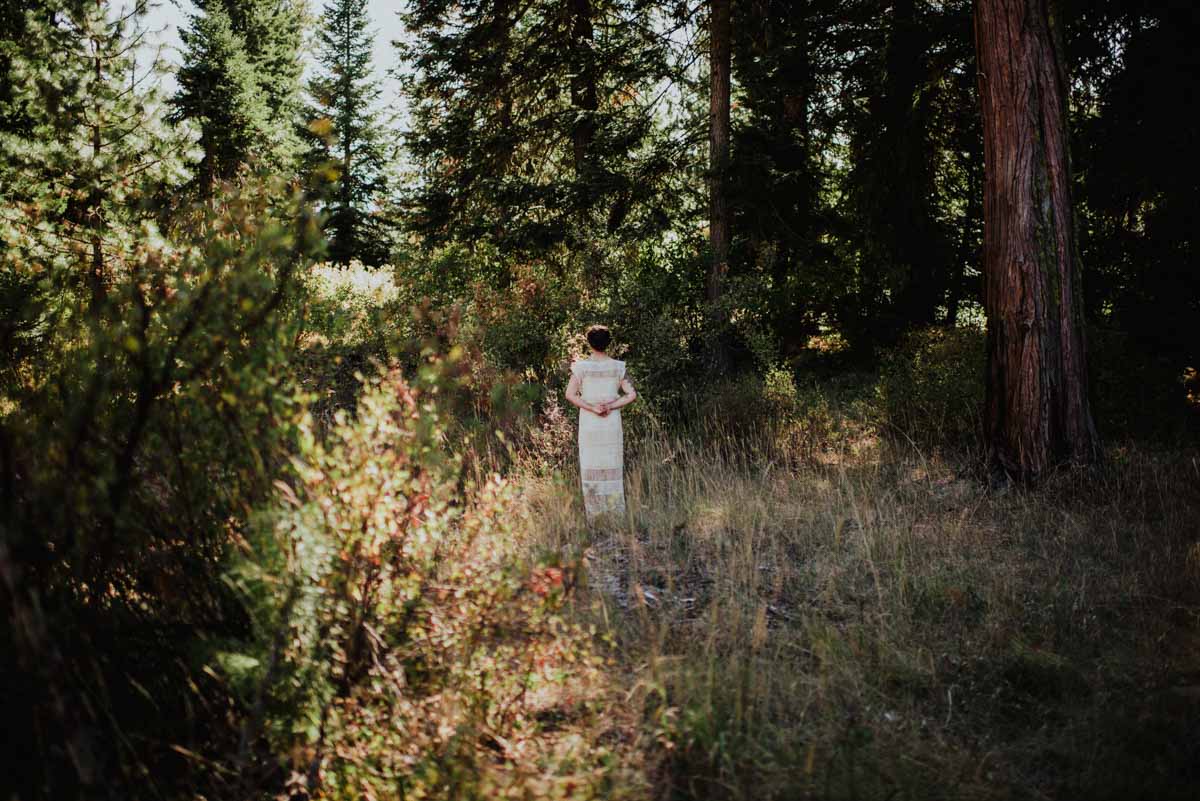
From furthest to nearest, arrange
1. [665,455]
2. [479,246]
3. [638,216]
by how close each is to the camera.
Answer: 1. [479,246]
2. [638,216]
3. [665,455]

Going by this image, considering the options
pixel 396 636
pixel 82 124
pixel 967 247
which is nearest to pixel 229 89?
pixel 82 124

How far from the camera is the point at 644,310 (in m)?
11.1

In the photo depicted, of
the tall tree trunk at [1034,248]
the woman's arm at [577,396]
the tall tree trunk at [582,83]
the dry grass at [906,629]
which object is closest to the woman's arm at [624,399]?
the woman's arm at [577,396]

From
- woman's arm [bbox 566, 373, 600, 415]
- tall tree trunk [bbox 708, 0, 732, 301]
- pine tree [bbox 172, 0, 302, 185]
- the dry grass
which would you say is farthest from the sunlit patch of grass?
the dry grass

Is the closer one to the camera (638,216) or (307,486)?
(307,486)

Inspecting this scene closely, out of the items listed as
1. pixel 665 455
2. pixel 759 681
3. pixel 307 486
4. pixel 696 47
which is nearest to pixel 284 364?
pixel 307 486

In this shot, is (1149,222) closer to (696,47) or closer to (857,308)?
(857,308)

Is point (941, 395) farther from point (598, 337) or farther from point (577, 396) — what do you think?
point (577, 396)

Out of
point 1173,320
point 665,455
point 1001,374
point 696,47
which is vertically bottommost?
point 665,455

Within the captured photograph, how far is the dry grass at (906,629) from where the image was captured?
9.71 feet

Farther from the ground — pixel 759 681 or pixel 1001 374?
pixel 1001 374

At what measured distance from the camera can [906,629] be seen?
4.11 m

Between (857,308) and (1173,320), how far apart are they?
5.31 metres

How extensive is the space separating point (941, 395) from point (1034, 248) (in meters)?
2.67
